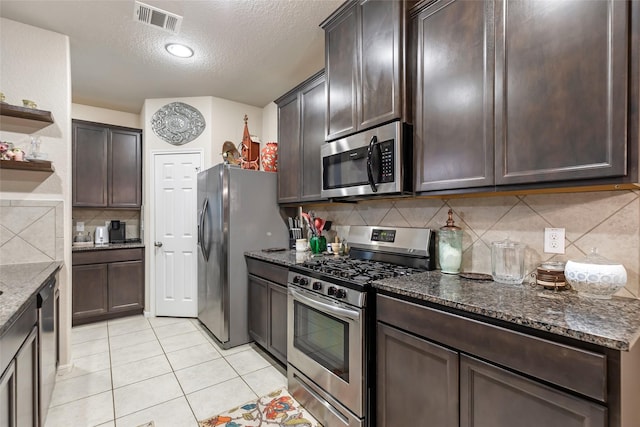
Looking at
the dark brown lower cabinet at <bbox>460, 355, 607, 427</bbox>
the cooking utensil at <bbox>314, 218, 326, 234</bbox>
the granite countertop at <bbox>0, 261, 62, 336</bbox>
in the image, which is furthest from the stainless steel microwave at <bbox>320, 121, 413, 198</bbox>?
the granite countertop at <bbox>0, 261, 62, 336</bbox>

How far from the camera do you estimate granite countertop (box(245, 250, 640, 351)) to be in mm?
912

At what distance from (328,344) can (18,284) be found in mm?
1782

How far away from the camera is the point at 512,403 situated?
3.48ft

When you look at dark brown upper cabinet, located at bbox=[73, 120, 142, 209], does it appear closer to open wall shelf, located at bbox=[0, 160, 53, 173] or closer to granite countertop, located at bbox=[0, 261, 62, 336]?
open wall shelf, located at bbox=[0, 160, 53, 173]

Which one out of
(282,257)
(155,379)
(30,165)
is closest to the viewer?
(30,165)

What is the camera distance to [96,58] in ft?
9.47

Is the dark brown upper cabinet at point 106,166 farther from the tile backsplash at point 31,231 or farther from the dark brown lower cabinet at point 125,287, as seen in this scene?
the tile backsplash at point 31,231

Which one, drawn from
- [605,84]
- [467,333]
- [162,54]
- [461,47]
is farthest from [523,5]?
[162,54]

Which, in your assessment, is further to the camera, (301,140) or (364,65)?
(301,140)

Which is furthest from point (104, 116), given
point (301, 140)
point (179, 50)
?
point (301, 140)

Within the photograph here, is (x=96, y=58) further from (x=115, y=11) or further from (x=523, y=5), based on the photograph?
(x=523, y=5)

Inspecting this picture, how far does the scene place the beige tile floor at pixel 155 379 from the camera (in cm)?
197

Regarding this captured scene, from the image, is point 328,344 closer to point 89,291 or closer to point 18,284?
point 18,284

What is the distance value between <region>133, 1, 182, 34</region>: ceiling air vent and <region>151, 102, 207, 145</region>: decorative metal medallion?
1451 mm
